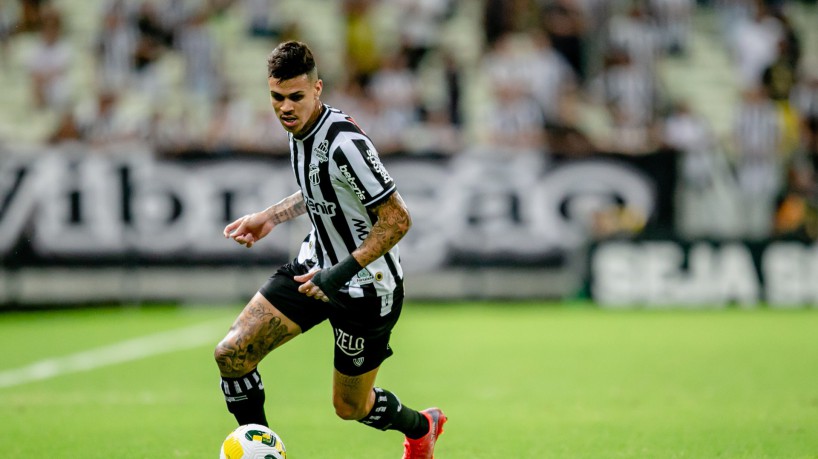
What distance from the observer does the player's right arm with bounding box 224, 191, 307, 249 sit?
634cm

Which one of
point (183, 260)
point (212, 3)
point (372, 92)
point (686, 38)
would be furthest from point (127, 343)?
point (686, 38)

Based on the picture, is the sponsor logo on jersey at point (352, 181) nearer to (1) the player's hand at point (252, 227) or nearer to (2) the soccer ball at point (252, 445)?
(1) the player's hand at point (252, 227)

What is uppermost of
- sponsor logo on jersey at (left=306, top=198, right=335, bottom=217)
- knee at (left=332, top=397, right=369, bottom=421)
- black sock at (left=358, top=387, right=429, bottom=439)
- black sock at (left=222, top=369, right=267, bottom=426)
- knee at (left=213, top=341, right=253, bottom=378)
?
sponsor logo on jersey at (left=306, top=198, right=335, bottom=217)

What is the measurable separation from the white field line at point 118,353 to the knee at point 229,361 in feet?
15.6

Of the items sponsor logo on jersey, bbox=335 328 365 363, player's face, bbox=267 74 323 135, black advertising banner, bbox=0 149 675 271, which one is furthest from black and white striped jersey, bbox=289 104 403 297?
black advertising banner, bbox=0 149 675 271

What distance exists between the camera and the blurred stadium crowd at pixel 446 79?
18.1 m

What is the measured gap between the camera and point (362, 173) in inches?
224

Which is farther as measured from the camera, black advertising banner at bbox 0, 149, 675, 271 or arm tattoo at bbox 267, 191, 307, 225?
black advertising banner at bbox 0, 149, 675, 271

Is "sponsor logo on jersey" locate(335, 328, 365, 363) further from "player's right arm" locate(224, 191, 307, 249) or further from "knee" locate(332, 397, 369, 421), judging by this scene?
"player's right arm" locate(224, 191, 307, 249)

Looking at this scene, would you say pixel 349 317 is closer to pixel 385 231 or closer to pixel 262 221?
pixel 385 231

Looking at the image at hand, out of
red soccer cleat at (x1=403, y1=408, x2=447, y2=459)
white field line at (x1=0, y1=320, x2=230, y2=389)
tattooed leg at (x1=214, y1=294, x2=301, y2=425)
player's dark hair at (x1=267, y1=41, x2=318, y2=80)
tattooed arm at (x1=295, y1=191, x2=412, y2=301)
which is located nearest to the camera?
tattooed arm at (x1=295, y1=191, x2=412, y2=301)

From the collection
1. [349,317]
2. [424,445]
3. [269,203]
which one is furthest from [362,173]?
[269,203]

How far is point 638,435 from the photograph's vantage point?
288 inches

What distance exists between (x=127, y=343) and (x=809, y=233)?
32.1 ft
